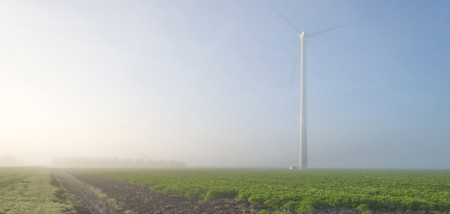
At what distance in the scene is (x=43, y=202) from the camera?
31.7m

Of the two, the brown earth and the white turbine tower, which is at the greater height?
the white turbine tower

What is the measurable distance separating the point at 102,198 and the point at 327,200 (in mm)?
30031

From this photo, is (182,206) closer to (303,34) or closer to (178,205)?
(178,205)

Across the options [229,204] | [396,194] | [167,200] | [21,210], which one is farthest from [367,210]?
[21,210]

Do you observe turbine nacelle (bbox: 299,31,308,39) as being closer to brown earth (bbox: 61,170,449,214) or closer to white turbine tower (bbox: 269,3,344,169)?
white turbine tower (bbox: 269,3,344,169)

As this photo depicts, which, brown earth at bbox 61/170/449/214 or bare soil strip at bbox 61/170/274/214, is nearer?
brown earth at bbox 61/170/449/214

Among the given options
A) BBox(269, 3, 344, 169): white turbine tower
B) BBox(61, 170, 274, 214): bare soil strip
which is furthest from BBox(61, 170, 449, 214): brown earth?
BBox(269, 3, 344, 169): white turbine tower

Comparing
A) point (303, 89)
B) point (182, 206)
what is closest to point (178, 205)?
point (182, 206)

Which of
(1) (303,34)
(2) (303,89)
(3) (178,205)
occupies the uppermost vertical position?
(1) (303,34)

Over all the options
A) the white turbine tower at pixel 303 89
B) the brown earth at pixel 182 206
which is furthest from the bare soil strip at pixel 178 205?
the white turbine tower at pixel 303 89

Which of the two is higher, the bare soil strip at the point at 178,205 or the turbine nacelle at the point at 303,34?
the turbine nacelle at the point at 303,34

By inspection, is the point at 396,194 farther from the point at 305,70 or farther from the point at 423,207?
the point at 305,70

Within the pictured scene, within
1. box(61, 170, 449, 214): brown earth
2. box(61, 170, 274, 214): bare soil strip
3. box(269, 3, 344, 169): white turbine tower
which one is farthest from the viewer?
box(269, 3, 344, 169): white turbine tower

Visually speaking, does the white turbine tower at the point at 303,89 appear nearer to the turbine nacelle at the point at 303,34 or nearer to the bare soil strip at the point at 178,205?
the turbine nacelle at the point at 303,34
